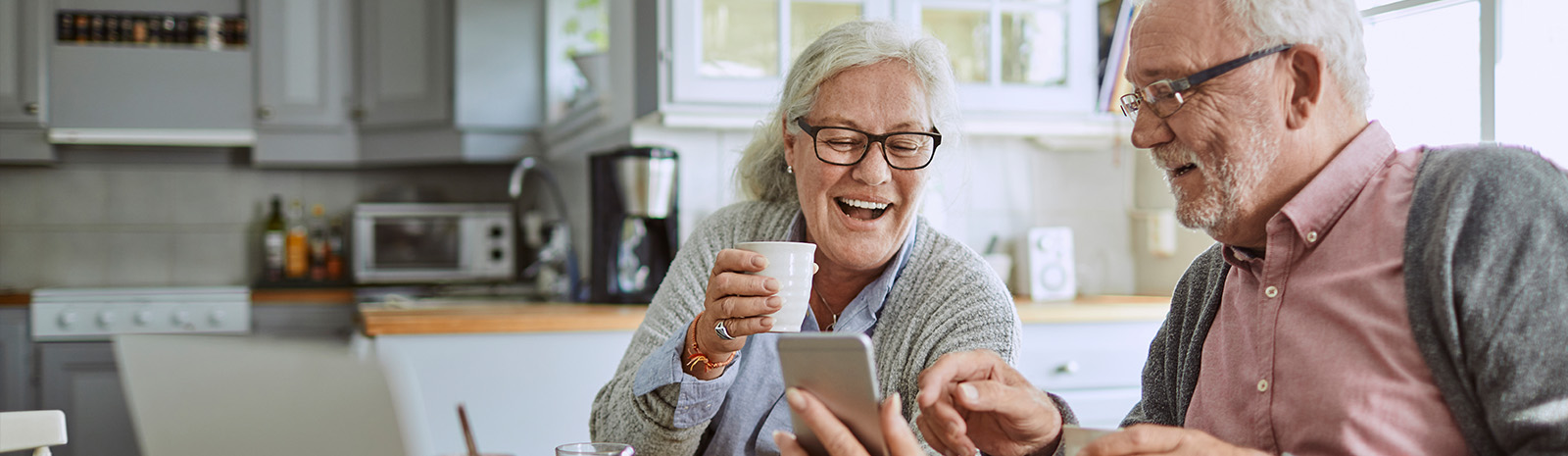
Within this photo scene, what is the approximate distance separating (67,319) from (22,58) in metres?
0.94

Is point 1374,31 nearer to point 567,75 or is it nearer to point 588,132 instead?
point 588,132

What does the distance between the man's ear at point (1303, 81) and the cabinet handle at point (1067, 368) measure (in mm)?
1667

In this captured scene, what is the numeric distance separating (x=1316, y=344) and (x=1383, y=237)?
0.37 feet

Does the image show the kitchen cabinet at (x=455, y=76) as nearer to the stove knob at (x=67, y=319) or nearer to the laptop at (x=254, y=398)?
the stove knob at (x=67, y=319)

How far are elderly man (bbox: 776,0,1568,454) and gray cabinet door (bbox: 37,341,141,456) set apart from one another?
11.6 feet

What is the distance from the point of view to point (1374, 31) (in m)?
2.31

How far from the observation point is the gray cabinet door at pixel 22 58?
12.7ft

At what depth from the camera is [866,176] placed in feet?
4.61

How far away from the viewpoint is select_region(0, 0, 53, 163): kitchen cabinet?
3.88 metres

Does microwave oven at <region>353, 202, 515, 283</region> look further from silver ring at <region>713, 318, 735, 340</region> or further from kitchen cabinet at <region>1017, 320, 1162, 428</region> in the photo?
silver ring at <region>713, 318, 735, 340</region>

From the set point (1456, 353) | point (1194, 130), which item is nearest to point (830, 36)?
point (1194, 130)

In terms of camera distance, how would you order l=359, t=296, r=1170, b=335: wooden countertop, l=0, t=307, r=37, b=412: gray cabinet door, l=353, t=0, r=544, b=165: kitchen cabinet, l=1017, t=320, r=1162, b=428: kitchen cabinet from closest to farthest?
l=359, t=296, r=1170, b=335: wooden countertop, l=1017, t=320, r=1162, b=428: kitchen cabinet, l=0, t=307, r=37, b=412: gray cabinet door, l=353, t=0, r=544, b=165: kitchen cabinet

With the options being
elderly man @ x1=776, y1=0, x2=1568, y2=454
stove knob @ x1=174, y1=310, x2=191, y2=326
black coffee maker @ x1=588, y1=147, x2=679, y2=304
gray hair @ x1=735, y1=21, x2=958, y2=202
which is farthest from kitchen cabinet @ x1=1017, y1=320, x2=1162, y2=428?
stove knob @ x1=174, y1=310, x2=191, y2=326

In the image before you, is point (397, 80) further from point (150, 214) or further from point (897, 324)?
point (897, 324)
